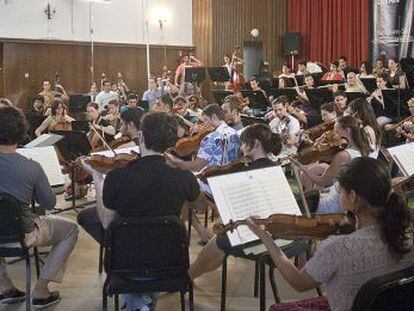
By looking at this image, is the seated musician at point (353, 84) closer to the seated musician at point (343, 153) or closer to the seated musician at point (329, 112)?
the seated musician at point (329, 112)

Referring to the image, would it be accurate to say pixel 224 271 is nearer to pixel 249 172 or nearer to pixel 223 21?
pixel 249 172

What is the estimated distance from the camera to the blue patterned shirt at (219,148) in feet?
16.6

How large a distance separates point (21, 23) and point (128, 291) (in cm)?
1138

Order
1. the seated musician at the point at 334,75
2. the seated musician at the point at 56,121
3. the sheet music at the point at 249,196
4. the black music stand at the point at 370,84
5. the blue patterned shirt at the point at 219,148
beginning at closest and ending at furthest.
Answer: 1. the sheet music at the point at 249,196
2. the blue patterned shirt at the point at 219,148
3. the seated musician at the point at 56,121
4. the black music stand at the point at 370,84
5. the seated musician at the point at 334,75

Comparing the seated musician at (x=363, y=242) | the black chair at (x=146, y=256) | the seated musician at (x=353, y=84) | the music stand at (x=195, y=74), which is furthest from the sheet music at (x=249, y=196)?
the music stand at (x=195, y=74)

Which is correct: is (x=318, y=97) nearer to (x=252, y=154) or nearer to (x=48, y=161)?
(x=252, y=154)

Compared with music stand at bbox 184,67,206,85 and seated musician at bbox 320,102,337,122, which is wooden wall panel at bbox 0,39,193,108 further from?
seated musician at bbox 320,102,337,122

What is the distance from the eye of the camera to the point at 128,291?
2.92m

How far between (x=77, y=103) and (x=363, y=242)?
30.7 ft

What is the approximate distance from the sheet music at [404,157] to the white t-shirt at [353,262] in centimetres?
193

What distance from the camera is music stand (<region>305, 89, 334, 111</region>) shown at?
9.42 metres

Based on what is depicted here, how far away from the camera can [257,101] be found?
33.9ft

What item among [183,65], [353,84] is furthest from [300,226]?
[183,65]

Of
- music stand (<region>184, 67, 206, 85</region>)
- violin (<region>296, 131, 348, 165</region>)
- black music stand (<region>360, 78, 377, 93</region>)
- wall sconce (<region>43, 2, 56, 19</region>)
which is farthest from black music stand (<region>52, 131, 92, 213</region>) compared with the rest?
wall sconce (<region>43, 2, 56, 19</region>)
